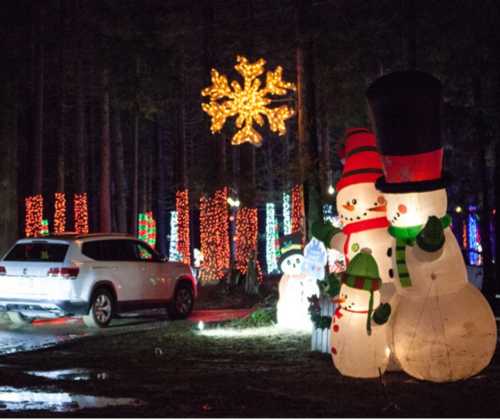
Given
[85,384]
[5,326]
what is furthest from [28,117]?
[85,384]

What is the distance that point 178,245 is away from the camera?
32.9m

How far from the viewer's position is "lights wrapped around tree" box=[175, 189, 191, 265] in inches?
1254

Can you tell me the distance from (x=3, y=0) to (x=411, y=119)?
15.6 m

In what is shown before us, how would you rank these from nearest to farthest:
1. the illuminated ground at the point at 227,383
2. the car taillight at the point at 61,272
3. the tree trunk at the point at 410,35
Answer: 1. the illuminated ground at the point at 227,383
2. the tree trunk at the point at 410,35
3. the car taillight at the point at 61,272

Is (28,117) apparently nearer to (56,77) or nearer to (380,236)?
(56,77)

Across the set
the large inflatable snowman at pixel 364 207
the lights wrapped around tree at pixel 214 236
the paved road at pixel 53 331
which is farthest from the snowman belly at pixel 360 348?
the lights wrapped around tree at pixel 214 236

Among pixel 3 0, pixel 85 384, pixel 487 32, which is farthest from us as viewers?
pixel 3 0

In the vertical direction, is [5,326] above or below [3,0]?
below

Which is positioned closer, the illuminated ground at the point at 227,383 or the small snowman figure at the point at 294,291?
the illuminated ground at the point at 227,383

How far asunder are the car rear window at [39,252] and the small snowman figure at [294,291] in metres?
4.06

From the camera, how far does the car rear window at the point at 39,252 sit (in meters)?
15.8

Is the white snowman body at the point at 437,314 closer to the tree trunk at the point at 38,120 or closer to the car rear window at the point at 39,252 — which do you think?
the car rear window at the point at 39,252

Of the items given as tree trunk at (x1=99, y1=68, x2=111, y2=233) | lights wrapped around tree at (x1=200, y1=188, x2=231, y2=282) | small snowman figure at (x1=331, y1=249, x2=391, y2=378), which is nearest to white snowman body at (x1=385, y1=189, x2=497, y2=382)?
small snowman figure at (x1=331, y1=249, x2=391, y2=378)

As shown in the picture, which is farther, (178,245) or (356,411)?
(178,245)
